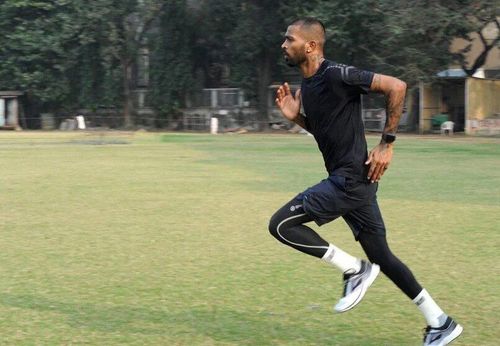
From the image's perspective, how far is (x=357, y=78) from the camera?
4.53 meters

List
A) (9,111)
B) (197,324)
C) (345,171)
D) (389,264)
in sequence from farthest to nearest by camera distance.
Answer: (9,111), (197,324), (389,264), (345,171)

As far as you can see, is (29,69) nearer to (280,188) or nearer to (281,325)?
(280,188)

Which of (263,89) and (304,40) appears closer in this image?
(304,40)

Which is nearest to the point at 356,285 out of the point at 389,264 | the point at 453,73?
the point at 389,264

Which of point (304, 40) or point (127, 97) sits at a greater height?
point (304, 40)

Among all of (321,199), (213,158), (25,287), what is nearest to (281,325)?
(321,199)

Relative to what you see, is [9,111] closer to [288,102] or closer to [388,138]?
[288,102]

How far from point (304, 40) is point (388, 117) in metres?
0.73

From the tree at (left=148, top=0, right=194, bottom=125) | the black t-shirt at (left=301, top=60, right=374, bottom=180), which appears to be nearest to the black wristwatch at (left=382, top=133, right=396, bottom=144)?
the black t-shirt at (left=301, top=60, right=374, bottom=180)

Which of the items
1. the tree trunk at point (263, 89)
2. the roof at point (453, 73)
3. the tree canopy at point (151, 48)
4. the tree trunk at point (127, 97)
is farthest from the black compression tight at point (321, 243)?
the tree trunk at point (127, 97)

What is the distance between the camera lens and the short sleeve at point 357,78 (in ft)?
14.8

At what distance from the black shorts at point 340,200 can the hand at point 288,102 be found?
1.76 feet

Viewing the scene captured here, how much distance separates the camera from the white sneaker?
4891 millimetres

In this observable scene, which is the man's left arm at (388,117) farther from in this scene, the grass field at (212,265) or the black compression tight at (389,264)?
the grass field at (212,265)
